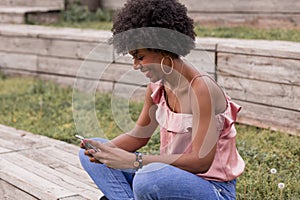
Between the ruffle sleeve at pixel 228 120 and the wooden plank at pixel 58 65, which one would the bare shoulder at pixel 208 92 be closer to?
the ruffle sleeve at pixel 228 120

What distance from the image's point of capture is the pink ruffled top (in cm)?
235

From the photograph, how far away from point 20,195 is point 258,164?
137 centimetres

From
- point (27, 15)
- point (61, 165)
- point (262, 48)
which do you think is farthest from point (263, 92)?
point (27, 15)

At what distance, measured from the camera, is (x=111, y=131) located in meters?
4.48

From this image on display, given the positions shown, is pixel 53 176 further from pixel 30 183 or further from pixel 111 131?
pixel 111 131

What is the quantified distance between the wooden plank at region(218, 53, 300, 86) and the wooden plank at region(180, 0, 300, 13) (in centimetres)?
131

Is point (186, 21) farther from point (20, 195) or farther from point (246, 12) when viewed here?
point (246, 12)

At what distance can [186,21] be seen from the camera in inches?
91.0

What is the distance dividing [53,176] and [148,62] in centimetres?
124

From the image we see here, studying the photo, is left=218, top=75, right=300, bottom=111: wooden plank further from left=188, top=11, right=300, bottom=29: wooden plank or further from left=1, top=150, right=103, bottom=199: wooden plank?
left=1, top=150, right=103, bottom=199: wooden plank

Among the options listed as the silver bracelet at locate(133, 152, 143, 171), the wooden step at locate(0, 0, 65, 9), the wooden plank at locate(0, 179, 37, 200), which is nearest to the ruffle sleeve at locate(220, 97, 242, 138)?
the silver bracelet at locate(133, 152, 143, 171)

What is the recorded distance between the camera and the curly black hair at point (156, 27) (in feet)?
7.43

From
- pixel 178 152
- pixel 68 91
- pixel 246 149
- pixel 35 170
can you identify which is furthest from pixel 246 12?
pixel 178 152

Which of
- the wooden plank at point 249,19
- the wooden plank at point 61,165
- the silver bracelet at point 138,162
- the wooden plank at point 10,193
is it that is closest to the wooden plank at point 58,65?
the wooden plank at point 249,19
